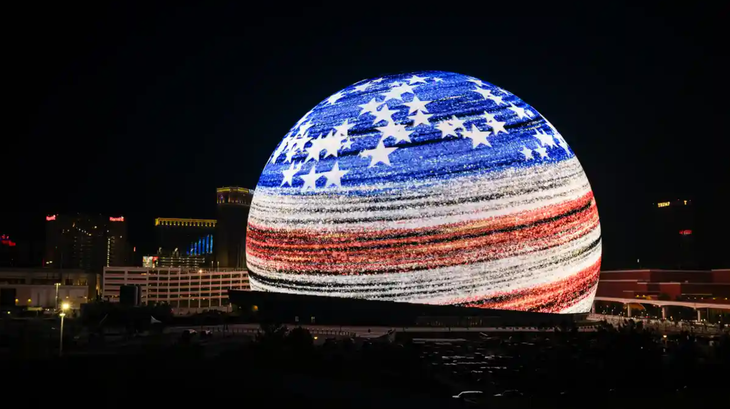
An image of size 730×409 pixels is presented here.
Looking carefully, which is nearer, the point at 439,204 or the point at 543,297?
the point at 439,204

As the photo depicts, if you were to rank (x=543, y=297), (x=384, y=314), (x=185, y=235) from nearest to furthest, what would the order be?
1. (x=543, y=297)
2. (x=384, y=314)
3. (x=185, y=235)

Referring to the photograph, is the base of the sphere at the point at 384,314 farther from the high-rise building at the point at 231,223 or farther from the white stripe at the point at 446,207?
the high-rise building at the point at 231,223

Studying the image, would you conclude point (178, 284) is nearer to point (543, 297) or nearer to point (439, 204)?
point (439, 204)

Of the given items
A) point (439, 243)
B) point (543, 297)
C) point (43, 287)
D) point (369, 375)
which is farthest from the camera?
point (43, 287)

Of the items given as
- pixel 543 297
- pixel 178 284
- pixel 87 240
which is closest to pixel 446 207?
pixel 543 297

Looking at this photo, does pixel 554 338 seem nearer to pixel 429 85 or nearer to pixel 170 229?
pixel 429 85

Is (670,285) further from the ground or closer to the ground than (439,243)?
closer to the ground

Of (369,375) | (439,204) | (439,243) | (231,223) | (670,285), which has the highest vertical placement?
(231,223)

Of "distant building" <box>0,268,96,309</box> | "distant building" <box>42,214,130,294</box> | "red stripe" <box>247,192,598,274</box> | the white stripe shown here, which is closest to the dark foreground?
"red stripe" <box>247,192,598,274</box>
